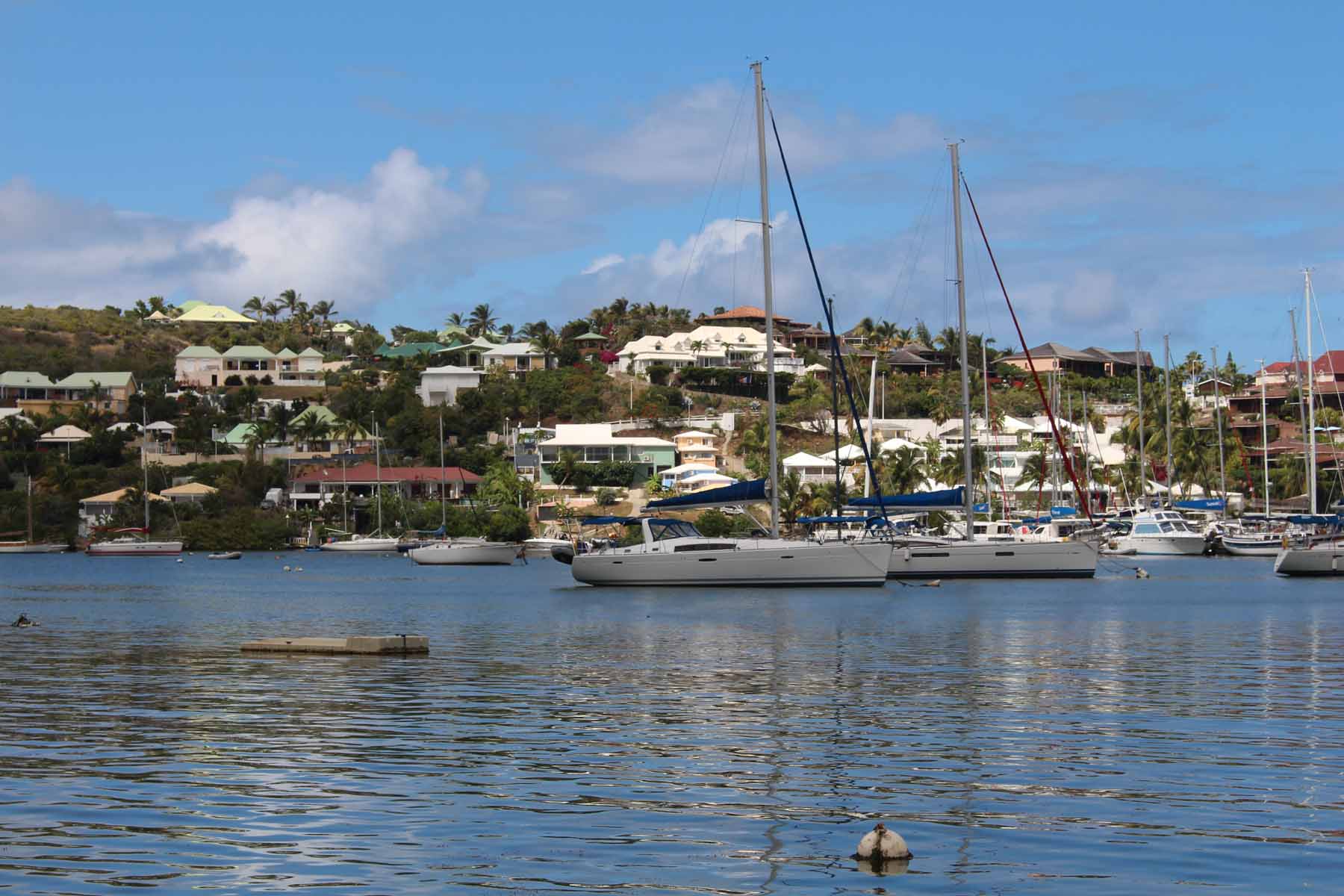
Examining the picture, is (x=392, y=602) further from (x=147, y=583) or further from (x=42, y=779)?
(x=42, y=779)

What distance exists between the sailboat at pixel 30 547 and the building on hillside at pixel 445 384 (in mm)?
42401

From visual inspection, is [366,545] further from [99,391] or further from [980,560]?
[980,560]

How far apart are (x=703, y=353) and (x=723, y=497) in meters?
119

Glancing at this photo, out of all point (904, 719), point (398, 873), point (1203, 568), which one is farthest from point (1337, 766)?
point (1203, 568)

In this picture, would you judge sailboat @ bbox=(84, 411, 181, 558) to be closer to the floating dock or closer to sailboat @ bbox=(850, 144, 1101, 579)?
sailboat @ bbox=(850, 144, 1101, 579)

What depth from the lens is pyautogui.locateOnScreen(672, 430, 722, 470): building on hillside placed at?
144 m

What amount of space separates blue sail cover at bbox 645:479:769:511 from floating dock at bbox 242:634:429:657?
25.0 meters

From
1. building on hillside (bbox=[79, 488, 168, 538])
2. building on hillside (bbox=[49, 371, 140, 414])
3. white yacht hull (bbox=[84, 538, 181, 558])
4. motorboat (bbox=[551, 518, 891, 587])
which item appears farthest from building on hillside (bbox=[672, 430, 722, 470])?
motorboat (bbox=[551, 518, 891, 587])

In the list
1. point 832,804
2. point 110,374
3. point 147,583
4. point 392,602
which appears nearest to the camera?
point 832,804

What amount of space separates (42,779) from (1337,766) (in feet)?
50.5

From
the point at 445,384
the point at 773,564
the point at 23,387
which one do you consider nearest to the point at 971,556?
the point at 773,564

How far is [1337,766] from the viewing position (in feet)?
62.7

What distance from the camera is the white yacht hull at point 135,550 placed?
432ft

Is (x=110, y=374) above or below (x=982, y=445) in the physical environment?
above
